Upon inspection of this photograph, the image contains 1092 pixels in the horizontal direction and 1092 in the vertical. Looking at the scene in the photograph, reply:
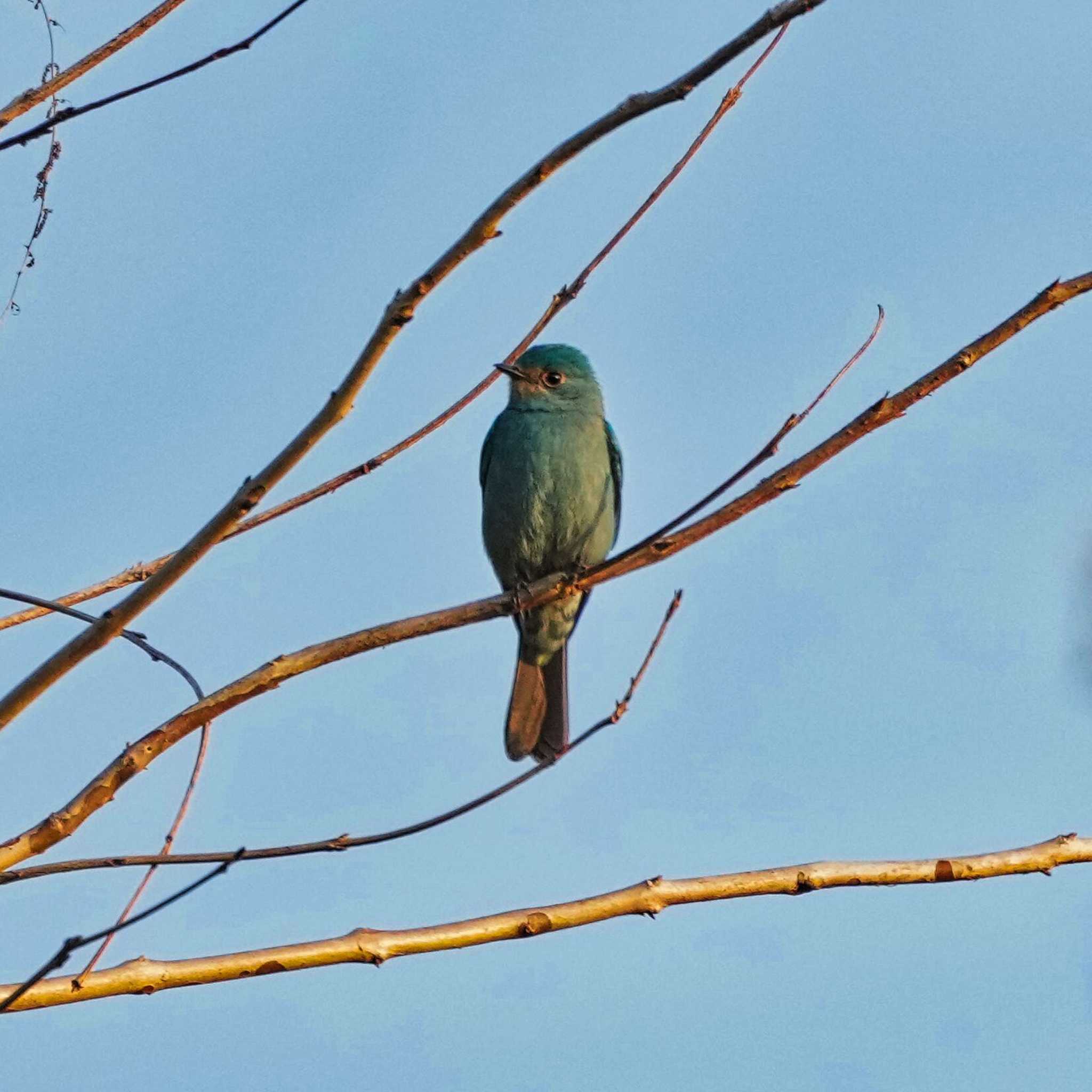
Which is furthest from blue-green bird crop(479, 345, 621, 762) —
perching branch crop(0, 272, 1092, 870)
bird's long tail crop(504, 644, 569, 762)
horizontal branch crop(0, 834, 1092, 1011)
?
horizontal branch crop(0, 834, 1092, 1011)

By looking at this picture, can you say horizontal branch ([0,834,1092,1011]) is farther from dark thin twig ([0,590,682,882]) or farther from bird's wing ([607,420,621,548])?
bird's wing ([607,420,621,548])

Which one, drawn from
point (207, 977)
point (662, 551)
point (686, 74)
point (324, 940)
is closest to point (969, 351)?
point (662, 551)

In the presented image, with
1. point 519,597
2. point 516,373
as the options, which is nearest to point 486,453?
point 516,373

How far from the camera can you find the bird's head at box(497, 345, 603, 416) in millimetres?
7785

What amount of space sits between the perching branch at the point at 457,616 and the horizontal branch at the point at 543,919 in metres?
0.35

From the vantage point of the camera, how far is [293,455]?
2959 millimetres

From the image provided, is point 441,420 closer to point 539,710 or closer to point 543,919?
point 543,919

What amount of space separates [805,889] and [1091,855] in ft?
2.30

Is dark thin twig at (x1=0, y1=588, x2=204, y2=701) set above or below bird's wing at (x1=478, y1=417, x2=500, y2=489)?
below

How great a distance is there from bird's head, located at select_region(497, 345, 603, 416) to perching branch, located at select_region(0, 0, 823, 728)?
4.83 m

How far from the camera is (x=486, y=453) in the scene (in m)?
7.88

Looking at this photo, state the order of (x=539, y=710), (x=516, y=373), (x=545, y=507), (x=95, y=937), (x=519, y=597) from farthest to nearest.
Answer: (x=516, y=373), (x=539, y=710), (x=545, y=507), (x=519, y=597), (x=95, y=937)

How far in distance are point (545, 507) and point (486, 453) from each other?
84cm

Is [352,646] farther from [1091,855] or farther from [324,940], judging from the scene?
[1091,855]
